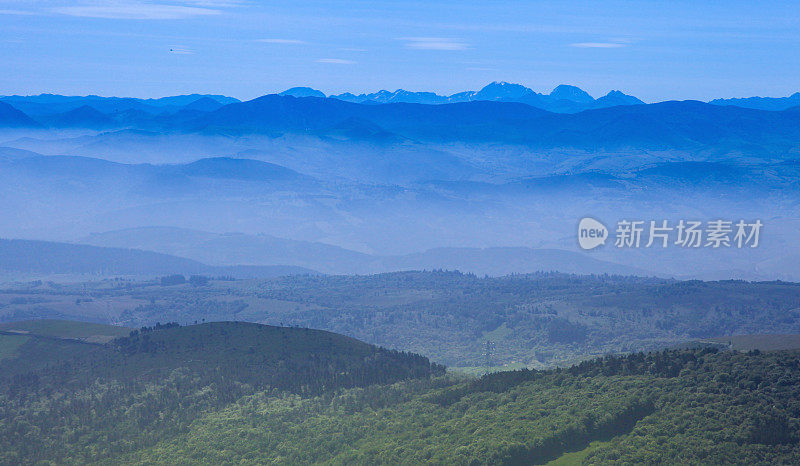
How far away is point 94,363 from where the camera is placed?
159m

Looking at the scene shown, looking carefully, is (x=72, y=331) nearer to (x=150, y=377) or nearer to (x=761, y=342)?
(x=150, y=377)

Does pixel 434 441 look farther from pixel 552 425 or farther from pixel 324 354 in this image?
pixel 324 354

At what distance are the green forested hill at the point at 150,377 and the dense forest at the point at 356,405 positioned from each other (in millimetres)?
404

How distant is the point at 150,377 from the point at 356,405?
140 feet

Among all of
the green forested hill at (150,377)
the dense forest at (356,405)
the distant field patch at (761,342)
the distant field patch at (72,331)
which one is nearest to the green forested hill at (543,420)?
the dense forest at (356,405)

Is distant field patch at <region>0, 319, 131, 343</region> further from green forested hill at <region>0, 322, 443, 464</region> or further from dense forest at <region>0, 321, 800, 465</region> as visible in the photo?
dense forest at <region>0, 321, 800, 465</region>

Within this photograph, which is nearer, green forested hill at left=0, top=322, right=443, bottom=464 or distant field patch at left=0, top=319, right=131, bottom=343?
green forested hill at left=0, top=322, right=443, bottom=464

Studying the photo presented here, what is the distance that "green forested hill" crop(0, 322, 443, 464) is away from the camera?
120 meters

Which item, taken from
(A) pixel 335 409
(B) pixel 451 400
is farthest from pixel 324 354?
(B) pixel 451 400

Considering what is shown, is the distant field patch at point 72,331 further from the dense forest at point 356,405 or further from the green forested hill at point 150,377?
the dense forest at point 356,405

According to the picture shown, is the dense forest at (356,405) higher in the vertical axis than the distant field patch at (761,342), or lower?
lower

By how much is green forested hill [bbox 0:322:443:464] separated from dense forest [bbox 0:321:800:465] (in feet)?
1.33

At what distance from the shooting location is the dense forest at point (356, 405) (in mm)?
83375

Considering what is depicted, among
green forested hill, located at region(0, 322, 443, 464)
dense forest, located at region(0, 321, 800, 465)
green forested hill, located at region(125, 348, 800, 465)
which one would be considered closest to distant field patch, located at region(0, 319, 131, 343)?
green forested hill, located at region(0, 322, 443, 464)
